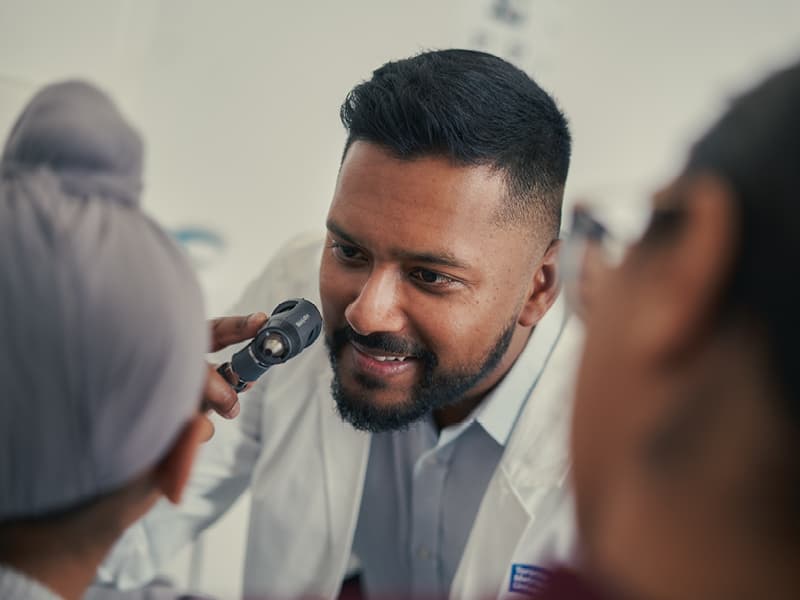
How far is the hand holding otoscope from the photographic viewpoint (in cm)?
97

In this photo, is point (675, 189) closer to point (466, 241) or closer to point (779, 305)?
point (779, 305)

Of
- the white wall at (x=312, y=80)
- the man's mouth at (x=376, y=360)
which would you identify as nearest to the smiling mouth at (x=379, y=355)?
the man's mouth at (x=376, y=360)

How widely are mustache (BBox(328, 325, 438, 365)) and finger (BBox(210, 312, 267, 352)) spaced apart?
0.13 metres

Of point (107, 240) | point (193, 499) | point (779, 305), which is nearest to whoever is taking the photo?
point (779, 305)

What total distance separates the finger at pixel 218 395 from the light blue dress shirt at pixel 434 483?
0.36 meters

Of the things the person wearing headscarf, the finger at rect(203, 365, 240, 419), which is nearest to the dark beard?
the finger at rect(203, 365, 240, 419)

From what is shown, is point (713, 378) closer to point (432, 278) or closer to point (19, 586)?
point (19, 586)

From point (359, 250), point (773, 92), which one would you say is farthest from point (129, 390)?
point (359, 250)

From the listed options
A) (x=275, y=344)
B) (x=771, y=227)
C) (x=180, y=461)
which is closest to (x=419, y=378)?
(x=275, y=344)

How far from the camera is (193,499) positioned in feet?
4.40

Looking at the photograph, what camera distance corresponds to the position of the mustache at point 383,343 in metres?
1.12

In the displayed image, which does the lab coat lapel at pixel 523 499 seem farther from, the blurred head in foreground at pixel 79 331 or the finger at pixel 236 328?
the blurred head in foreground at pixel 79 331

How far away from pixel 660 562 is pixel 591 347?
12cm

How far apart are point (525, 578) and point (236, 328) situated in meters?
0.53
